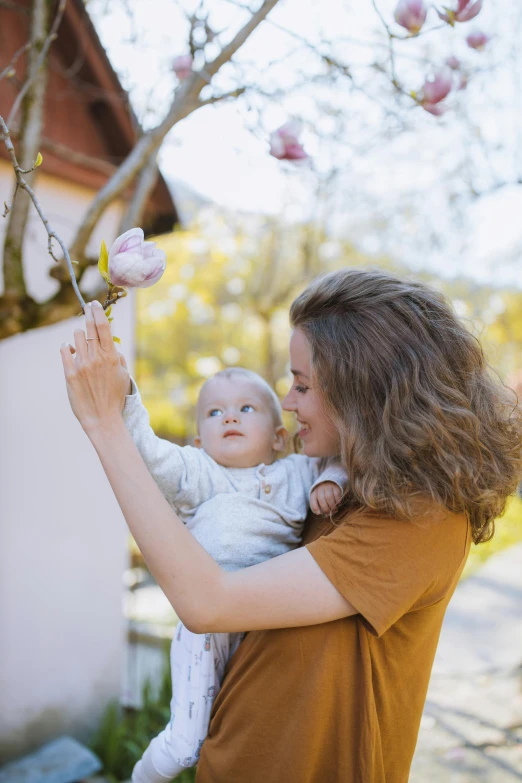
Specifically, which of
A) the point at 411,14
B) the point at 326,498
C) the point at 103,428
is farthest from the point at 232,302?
the point at 103,428

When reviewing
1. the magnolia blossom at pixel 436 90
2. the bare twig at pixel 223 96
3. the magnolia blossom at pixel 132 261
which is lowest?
the magnolia blossom at pixel 132 261

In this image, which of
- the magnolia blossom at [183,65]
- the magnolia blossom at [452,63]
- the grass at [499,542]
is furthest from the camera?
the grass at [499,542]

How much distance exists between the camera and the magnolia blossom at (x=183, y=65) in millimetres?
2377

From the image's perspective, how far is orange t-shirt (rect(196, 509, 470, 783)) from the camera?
4.55 ft

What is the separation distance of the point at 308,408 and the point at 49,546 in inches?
116

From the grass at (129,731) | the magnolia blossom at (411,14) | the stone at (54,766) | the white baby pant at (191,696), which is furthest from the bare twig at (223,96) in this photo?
the stone at (54,766)

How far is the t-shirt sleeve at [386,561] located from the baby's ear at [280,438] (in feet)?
1.61

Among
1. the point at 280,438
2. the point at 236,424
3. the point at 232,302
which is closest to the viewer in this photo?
the point at 236,424

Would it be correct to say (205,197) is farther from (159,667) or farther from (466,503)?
(466,503)

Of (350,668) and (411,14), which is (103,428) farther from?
(411,14)

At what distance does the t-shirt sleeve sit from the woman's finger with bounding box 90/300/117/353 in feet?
1.83

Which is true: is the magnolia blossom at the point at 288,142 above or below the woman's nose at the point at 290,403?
above

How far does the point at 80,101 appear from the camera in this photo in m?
4.29

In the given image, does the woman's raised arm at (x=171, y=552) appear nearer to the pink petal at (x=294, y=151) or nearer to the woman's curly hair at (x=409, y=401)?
the woman's curly hair at (x=409, y=401)
